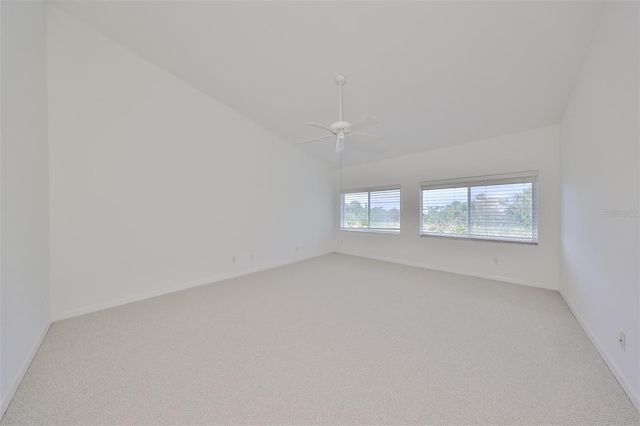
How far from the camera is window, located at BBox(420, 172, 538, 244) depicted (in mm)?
3699

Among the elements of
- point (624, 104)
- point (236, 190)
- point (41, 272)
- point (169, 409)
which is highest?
point (624, 104)

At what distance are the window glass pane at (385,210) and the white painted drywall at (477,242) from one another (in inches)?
7.8

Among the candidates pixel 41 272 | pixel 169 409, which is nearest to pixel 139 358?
pixel 169 409

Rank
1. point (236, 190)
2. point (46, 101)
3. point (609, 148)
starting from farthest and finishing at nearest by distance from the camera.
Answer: point (236, 190)
point (46, 101)
point (609, 148)

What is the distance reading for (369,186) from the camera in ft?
18.7

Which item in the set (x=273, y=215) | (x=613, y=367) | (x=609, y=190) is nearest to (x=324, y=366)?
(x=613, y=367)

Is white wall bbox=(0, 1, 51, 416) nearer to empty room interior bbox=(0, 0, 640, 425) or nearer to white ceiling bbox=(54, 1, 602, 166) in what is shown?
empty room interior bbox=(0, 0, 640, 425)

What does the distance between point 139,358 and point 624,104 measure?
409cm

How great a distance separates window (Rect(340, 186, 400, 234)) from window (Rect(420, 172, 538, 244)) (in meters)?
0.66

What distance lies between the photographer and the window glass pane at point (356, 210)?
591 cm

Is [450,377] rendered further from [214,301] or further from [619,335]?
[214,301]

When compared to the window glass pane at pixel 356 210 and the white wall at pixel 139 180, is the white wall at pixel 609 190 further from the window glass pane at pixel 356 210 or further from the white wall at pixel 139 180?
the white wall at pixel 139 180

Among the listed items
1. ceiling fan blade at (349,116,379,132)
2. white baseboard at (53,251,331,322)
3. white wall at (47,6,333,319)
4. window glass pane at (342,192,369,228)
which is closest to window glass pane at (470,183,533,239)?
window glass pane at (342,192,369,228)

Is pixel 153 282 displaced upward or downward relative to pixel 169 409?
upward
